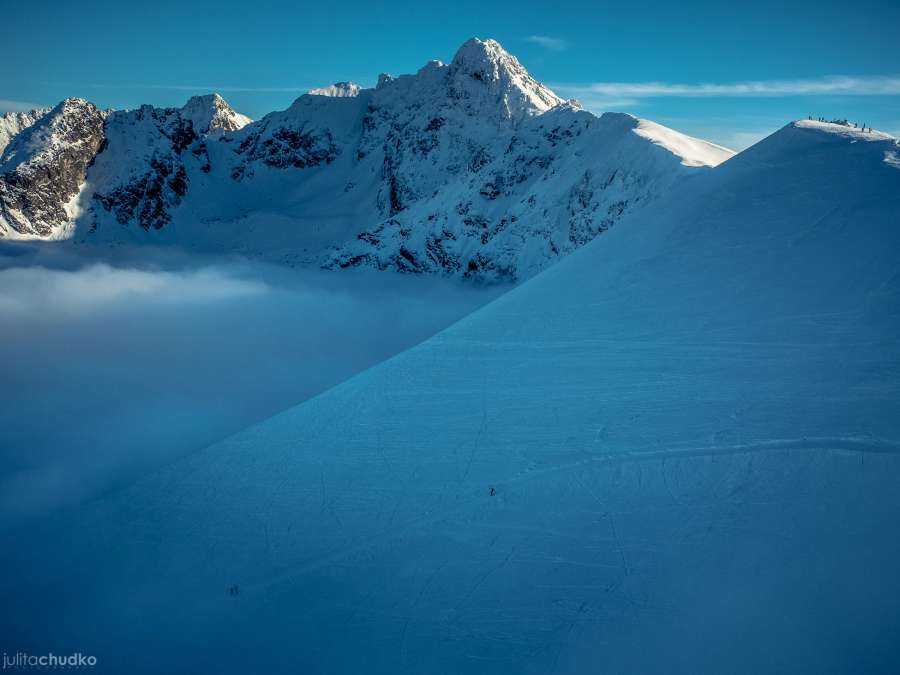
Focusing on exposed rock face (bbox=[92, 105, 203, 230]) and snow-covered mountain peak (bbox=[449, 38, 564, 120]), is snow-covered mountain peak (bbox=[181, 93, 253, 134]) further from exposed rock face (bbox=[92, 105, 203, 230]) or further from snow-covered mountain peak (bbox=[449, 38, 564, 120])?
snow-covered mountain peak (bbox=[449, 38, 564, 120])

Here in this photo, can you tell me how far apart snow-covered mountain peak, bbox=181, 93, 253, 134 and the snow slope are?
650 ft

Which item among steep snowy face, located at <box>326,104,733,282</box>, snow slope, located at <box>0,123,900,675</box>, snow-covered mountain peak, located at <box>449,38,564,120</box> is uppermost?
snow-covered mountain peak, located at <box>449,38,564,120</box>

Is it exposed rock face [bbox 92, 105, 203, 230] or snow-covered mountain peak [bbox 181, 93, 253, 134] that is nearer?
exposed rock face [bbox 92, 105, 203, 230]

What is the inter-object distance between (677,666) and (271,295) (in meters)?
131

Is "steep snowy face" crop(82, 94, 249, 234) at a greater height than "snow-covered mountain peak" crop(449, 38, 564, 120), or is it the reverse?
"snow-covered mountain peak" crop(449, 38, 564, 120)

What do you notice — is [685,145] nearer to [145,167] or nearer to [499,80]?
[499,80]

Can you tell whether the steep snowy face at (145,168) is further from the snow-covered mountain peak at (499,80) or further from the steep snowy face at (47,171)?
the snow-covered mountain peak at (499,80)

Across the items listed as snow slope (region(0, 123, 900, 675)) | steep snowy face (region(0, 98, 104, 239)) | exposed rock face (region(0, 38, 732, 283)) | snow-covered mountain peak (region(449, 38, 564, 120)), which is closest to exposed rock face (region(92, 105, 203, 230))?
exposed rock face (region(0, 38, 732, 283))

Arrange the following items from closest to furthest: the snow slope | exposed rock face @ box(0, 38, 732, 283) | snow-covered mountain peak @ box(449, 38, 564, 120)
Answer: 1. the snow slope
2. exposed rock face @ box(0, 38, 732, 283)
3. snow-covered mountain peak @ box(449, 38, 564, 120)

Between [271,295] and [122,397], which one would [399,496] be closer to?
[122,397]

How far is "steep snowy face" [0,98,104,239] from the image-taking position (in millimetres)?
146625

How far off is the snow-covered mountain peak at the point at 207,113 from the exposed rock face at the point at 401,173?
0.47m

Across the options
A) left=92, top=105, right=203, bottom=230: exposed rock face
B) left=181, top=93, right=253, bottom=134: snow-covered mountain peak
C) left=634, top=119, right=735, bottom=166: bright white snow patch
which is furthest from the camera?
left=181, top=93, right=253, bottom=134: snow-covered mountain peak

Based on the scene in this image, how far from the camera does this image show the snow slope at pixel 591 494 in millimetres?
8289
